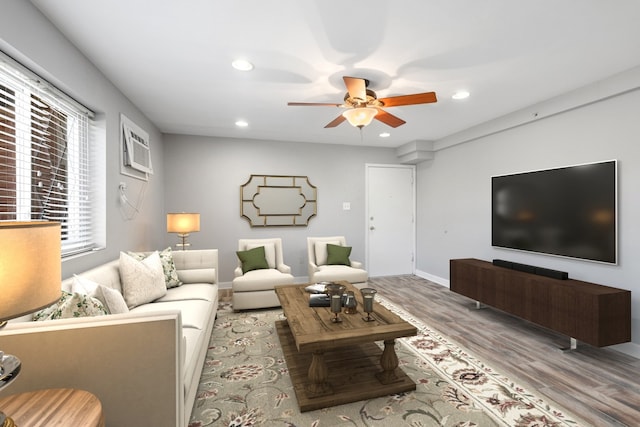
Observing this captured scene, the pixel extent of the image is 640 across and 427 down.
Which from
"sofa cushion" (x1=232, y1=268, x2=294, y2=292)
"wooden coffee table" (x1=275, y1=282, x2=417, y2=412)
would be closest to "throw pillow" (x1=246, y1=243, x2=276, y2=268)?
"sofa cushion" (x1=232, y1=268, x2=294, y2=292)

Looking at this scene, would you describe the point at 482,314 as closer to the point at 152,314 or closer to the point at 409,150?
the point at 409,150

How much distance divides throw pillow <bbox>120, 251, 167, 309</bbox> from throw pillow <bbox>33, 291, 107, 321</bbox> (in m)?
0.84

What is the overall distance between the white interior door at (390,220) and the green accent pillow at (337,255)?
3.78 feet

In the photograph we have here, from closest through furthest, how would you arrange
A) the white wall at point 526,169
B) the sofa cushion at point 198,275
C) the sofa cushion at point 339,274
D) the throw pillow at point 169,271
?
the white wall at point 526,169 < the throw pillow at point 169,271 < the sofa cushion at point 198,275 < the sofa cushion at point 339,274

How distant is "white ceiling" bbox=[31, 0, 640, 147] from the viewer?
172cm

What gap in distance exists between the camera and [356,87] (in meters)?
2.25

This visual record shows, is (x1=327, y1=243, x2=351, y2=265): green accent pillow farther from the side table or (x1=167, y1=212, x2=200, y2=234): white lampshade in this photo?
the side table

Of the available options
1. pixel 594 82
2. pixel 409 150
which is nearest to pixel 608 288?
pixel 594 82

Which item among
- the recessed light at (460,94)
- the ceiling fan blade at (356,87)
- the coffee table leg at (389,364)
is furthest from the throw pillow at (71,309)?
the recessed light at (460,94)

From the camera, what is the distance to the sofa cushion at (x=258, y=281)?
350 centimetres

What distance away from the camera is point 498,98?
304 cm

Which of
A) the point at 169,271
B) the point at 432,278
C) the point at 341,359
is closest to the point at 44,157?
the point at 169,271

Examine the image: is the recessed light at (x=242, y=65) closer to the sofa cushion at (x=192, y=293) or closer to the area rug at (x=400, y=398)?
the sofa cushion at (x=192, y=293)

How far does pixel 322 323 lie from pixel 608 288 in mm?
2479
